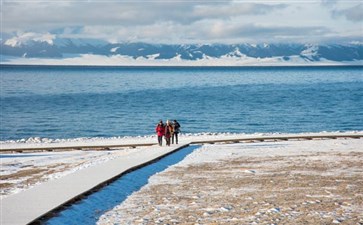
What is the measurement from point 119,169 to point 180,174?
7.23 ft

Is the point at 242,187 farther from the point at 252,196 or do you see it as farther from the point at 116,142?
the point at 116,142

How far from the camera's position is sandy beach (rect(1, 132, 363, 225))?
13578 millimetres

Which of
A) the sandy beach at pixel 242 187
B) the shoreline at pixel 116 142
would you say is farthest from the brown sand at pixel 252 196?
the shoreline at pixel 116 142

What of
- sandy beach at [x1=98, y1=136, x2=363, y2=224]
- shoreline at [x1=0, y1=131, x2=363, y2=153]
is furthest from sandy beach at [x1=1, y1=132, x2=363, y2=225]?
shoreline at [x1=0, y1=131, x2=363, y2=153]

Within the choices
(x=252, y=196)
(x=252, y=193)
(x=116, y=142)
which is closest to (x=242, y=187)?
(x=252, y=193)

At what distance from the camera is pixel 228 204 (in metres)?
15.1

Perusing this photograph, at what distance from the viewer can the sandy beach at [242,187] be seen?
535 inches

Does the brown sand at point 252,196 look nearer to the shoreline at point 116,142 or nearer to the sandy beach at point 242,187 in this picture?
the sandy beach at point 242,187

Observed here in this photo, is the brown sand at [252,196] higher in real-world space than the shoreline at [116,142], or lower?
higher

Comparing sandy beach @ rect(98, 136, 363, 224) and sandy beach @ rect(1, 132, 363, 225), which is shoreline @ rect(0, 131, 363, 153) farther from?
sandy beach @ rect(98, 136, 363, 224)

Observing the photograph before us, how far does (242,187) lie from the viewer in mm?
17844

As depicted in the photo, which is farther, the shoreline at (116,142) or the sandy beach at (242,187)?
the shoreline at (116,142)

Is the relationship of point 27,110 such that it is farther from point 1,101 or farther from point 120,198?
point 120,198

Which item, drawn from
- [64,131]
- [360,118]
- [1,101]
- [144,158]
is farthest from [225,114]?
[144,158]
